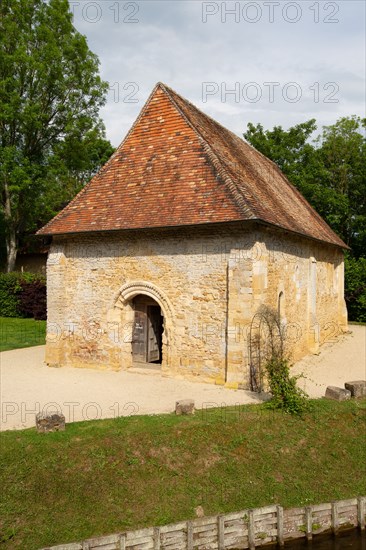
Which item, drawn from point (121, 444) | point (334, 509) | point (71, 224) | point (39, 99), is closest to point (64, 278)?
point (71, 224)

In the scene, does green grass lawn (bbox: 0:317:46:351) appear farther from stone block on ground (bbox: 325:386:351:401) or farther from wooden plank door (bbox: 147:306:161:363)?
stone block on ground (bbox: 325:386:351:401)

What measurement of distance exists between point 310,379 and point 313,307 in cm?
438

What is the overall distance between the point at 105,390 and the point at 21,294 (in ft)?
52.5

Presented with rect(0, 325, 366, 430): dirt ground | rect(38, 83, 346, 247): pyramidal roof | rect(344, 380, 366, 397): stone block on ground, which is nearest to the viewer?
rect(0, 325, 366, 430): dirt ground

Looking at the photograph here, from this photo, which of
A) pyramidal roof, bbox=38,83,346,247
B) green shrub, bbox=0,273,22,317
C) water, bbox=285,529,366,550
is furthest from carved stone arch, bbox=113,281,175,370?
green shrub, bbox=0,273,22,317

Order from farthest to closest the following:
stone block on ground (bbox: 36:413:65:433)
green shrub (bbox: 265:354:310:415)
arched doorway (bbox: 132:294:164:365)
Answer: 1. arched doorway (bbox: 132:294:164:365)
2. green shrub (bbox: 265:354:310:415)
3. stone block on ground (bbox: 36:413:65:433)

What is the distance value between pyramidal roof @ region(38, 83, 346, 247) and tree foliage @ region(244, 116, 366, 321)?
14981 millimetres

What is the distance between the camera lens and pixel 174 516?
23.6 feet

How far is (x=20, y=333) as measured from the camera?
867 inches

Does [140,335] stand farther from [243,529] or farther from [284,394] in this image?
[243,529]

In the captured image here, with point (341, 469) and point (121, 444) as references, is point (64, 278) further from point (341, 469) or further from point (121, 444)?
point (341, 469)

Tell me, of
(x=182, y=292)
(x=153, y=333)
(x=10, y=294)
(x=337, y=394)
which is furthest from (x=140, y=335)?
(x=10, y=294)

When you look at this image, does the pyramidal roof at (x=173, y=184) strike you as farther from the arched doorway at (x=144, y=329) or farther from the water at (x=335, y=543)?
the water at (x=335, y=543)

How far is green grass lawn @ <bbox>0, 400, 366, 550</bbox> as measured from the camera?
23.2 ft
